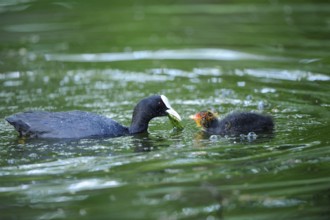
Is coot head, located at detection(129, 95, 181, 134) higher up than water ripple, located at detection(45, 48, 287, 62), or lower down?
lower down

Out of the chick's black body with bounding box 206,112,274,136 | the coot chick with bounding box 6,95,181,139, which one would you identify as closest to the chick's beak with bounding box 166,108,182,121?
the coot chick with bounding box 6,95,181,139

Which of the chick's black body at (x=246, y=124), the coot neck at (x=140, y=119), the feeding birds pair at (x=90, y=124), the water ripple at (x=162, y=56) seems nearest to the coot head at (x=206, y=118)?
the feeding birds pair at (x=90, y=124)

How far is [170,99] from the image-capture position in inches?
420

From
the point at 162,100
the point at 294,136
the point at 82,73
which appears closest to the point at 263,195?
the point at 294,136

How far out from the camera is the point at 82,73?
12484 mm

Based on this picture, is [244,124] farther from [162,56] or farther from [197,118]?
[162,56]

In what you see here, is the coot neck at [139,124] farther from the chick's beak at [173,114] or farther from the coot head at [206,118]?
the coot head at [206,118]

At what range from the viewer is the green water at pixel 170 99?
20.3 feet

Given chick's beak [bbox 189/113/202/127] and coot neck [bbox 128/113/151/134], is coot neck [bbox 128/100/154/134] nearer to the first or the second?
coot neck [bbox 128/113/151/134]

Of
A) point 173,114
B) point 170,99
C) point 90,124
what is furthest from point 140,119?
point 170,99

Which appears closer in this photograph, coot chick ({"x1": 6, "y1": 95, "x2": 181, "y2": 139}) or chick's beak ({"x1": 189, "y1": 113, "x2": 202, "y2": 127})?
coot chick ({"x1": 6, "y1": 95, "x2": 181, "y2": 139})

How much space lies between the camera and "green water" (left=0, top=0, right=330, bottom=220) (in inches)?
243

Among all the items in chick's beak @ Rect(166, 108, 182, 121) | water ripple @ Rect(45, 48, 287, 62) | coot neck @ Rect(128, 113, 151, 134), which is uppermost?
water ripple @ Rect(45, 48, 287, 62)

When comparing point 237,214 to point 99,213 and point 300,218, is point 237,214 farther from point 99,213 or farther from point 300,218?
point 99,213
